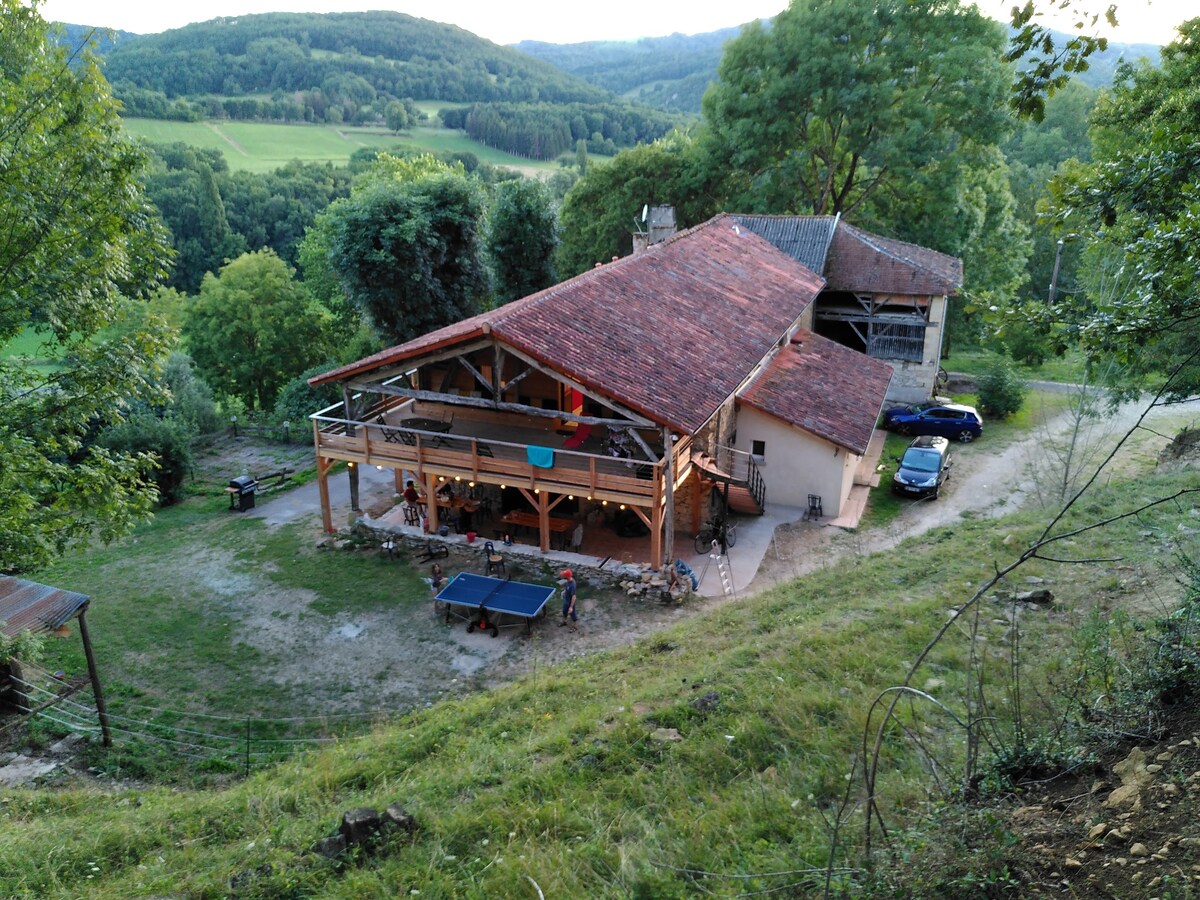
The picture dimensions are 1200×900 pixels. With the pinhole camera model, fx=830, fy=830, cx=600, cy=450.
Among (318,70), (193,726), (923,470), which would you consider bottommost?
(193,726)

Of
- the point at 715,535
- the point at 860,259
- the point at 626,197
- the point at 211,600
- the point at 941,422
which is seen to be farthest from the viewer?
the point at 626,197

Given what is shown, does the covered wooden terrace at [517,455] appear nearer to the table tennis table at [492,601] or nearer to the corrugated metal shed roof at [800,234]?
the table tennis table at [492,601]

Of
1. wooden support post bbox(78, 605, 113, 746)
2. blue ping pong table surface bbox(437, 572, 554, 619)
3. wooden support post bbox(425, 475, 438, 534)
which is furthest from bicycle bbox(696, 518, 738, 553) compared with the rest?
wooden support post bbox(78, 605, 113, 746)

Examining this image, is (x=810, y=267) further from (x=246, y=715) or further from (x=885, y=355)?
(x=246, y=715)

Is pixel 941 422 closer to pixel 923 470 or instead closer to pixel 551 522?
pixel 923 470

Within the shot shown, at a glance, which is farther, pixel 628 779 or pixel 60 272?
pixel 60 272

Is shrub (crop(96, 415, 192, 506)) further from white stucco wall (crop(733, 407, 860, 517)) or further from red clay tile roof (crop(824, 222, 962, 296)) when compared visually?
red clay tile roof (crop(824, 222, 962, 296))

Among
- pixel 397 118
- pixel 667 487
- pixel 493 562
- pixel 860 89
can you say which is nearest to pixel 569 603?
pixel 493 562
